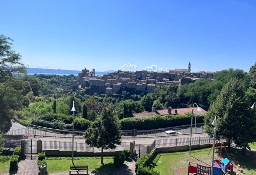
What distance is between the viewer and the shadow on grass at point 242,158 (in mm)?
24597

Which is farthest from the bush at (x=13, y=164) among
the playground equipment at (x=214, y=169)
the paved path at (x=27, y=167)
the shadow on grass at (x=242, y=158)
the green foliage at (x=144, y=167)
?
A: the shadow on grass at (x=242, y=158)

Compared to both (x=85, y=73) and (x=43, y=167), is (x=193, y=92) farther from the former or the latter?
(x=85, y=73)

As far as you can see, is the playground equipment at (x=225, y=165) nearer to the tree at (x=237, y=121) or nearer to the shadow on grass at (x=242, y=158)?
the shadow on grass at (x=242, y=158)

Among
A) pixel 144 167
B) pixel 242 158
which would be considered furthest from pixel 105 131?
pixel 242 158

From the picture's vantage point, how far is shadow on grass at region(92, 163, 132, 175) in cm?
2208

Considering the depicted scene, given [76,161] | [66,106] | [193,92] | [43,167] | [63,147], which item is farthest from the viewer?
[193,92]

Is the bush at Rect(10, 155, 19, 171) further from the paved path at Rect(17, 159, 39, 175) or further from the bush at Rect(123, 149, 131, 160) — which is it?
the bush at Rect(123, 149, 131, 160)

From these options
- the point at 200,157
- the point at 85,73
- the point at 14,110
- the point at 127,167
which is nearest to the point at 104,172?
the point at 127,167

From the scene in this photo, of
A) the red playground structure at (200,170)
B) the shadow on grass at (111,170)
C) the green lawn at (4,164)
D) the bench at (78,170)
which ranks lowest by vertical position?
the shadow on grass at (111,170)

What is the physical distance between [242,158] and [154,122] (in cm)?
1944

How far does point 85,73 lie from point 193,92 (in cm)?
12287

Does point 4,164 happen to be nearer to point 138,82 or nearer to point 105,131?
point 105,131

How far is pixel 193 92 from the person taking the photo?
73.6 m

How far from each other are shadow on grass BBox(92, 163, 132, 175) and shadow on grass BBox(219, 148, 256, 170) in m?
9.96
